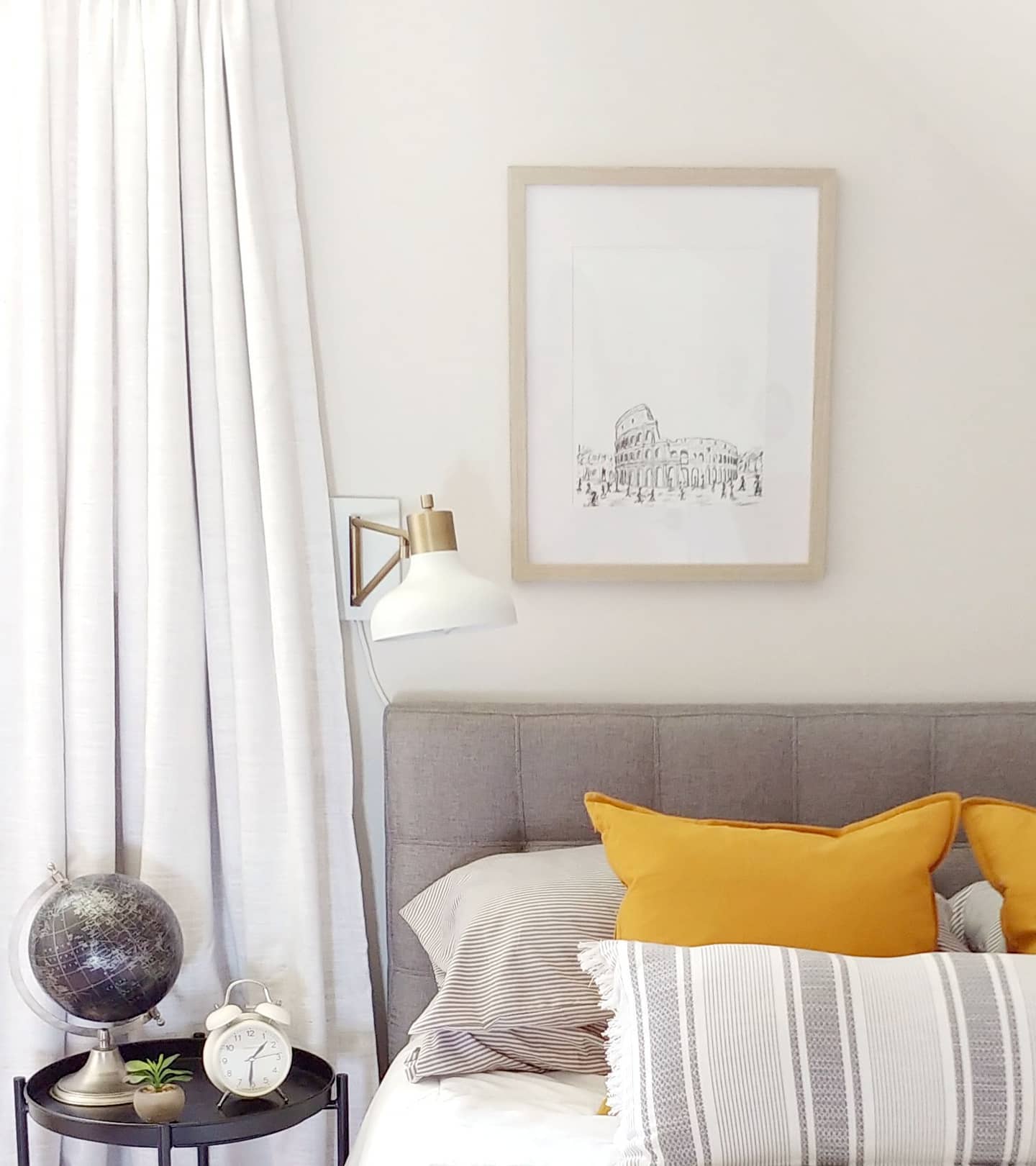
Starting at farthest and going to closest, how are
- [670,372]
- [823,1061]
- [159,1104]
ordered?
[670,372]
[159,1104]
[823,1061]

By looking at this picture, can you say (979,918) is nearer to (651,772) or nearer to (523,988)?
(651,772)

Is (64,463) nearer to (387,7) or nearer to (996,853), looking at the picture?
(387,7)

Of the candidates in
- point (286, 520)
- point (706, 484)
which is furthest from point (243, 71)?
point (706, 484)

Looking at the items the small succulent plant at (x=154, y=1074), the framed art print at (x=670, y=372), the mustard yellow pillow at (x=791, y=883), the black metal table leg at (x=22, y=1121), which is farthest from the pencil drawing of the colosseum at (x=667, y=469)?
the black metal table leg at (x=22, y=1121)

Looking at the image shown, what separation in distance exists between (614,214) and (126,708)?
122cm

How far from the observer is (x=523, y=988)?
1672mm

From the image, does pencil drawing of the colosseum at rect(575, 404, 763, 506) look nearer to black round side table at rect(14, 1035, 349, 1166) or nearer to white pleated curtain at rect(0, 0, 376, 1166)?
white pleated curtain at rect(0, 0, 376, 1166)

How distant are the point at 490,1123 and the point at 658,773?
71cm

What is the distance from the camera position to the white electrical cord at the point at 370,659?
219 centimetres

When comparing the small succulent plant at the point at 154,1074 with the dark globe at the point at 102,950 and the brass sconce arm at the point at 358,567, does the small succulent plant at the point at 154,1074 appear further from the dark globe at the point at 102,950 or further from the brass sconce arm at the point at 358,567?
the brass sconce arm at the point at 358,567

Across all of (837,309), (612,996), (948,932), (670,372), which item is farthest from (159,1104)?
(837,309)

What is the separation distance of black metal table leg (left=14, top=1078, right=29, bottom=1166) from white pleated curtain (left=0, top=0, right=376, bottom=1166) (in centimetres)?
15

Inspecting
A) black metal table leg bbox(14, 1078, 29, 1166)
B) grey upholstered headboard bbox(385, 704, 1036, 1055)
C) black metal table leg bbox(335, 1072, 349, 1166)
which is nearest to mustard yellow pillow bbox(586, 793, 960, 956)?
grey upholstered headboard bbox(385, 704, 1036, 1055)

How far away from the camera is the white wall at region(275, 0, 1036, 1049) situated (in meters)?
2.12
